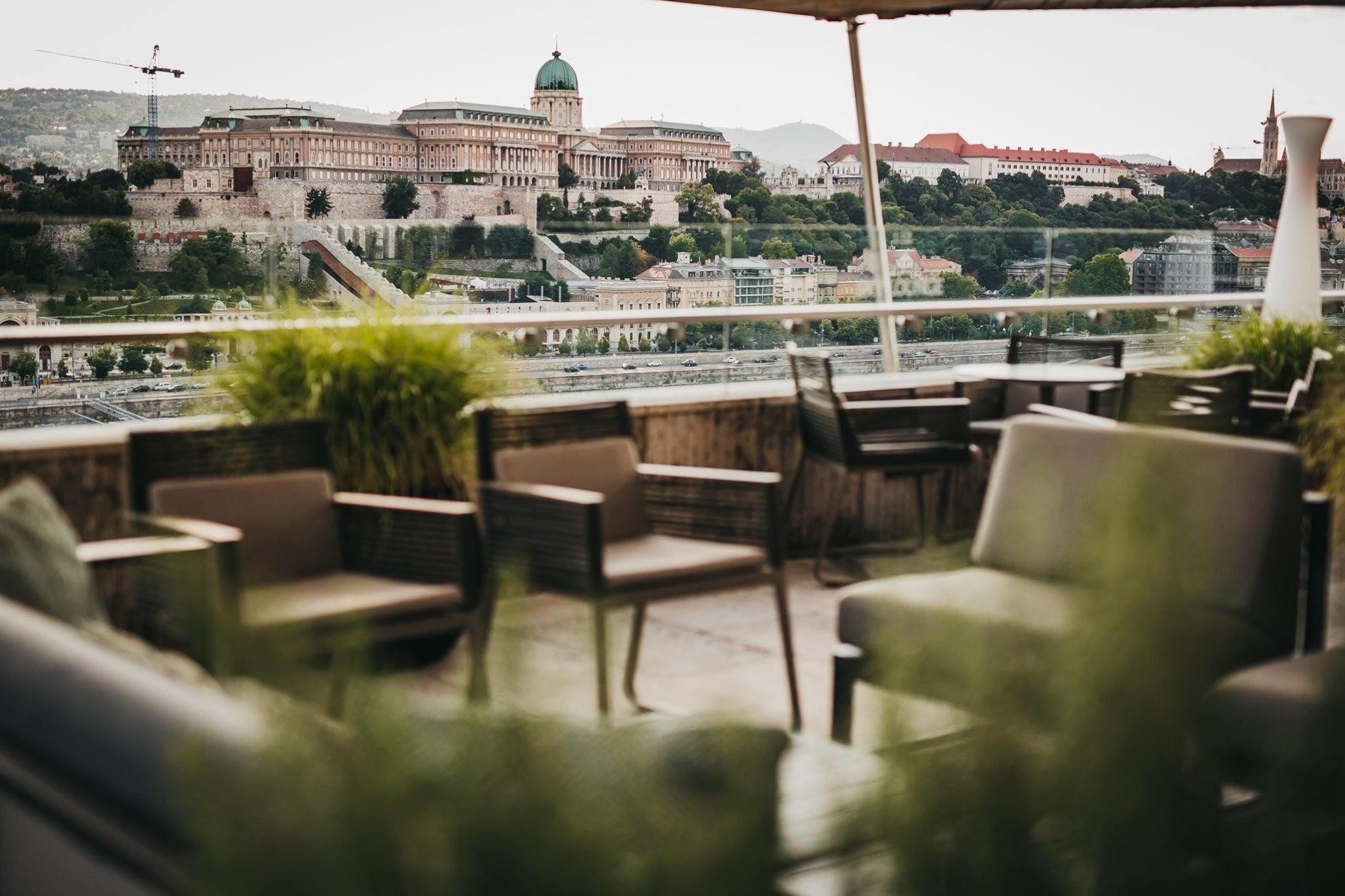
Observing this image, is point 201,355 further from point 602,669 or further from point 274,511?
point 602,669

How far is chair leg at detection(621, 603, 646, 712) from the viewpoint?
3.67 meters

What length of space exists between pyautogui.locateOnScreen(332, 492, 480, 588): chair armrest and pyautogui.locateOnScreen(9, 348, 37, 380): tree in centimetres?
138

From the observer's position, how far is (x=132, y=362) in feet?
14.6

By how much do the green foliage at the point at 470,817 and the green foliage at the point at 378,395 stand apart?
346cm

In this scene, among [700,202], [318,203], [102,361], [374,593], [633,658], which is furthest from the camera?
[700,202]

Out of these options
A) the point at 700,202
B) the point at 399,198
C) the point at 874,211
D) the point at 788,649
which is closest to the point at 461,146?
the point at 399,198

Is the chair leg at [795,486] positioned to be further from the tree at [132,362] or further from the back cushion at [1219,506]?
the tree at [132,362]

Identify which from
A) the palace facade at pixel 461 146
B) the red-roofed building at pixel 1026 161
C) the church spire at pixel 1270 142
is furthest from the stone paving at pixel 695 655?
the church spire at pixel 1270 142

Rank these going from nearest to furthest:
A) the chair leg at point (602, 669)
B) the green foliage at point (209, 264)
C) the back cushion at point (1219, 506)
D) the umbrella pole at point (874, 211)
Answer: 1. the chair leg at point (602, 669)
2. the back cushion at point (1219, 506)
3. the green foliage at point (209, 264)
4. the umbrella pole at point (874, 211)

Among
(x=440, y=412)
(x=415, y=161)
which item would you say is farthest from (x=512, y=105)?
(x=440, y=412)

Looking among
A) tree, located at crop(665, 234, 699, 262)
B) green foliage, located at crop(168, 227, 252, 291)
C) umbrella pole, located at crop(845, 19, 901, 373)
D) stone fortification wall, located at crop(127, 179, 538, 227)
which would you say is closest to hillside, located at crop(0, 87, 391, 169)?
stone fortification wall, located at crop(127, 179, 538, 227)

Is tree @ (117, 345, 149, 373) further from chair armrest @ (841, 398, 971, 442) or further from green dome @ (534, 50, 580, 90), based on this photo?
green dome @ (534, 50, 580, 90)

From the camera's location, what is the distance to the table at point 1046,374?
228 inches

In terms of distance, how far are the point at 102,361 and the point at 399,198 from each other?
1996 millimetres
